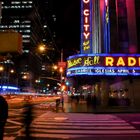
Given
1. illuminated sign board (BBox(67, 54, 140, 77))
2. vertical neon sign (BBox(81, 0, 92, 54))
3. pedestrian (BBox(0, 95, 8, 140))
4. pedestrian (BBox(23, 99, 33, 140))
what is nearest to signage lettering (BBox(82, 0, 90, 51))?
vertical neon sign (BBox(81, 0, 92, 54))

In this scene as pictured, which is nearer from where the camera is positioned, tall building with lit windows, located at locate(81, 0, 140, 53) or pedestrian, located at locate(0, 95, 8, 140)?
pedestrian, located at locate(0, 95, 8, 140)

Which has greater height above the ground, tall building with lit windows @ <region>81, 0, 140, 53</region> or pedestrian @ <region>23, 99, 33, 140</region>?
tall building with lit windows @ <region>81, 0, 140, 53</region>

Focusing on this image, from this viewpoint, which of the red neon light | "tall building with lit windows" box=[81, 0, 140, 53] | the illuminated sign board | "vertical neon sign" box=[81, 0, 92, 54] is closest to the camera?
the illuminated sign board

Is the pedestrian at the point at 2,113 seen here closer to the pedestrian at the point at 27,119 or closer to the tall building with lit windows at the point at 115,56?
the pedestrian at the point at 27,119

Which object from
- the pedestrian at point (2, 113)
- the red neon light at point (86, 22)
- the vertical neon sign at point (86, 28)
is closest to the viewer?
the pedestrian at point (2, 113)

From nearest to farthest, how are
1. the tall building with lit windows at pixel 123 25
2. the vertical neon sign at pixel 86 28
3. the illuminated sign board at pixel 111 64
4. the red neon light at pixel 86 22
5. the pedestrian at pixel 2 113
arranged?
the pedestrian at pixel 2 113
the illuminated sign board at pixel 111 64
the tall building with lit windows at pixel 123 25
the red neon light at pixel 86 22
the vertical neon sign at pixel 86 28

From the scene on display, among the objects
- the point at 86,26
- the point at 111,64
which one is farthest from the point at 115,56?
the point at 86,26

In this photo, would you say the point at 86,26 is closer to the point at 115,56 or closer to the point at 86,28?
the point at 86,28

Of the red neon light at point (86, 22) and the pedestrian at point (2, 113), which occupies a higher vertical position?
the red neon light at point (86, 22)

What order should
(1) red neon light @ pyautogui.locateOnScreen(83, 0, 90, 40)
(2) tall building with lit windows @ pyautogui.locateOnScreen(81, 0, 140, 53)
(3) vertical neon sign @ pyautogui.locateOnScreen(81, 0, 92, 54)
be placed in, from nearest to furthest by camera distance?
1. (2) tall building with lit windows @ pyautogui.locateOnScreen(81, 0, 140, 53)
2. (1) red neon light @ pyautogui.locateOnScreen(83, 0, 90, 40)
3. (3) vertical neon sign @ pyautogui.locateOnScreen(81, 0, 92, 54)

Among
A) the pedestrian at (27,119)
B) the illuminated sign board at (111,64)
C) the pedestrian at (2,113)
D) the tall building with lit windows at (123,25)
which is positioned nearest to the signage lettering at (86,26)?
the tall building with lit windows at (123,25)

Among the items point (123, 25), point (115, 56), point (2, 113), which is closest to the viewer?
point (2, 113)

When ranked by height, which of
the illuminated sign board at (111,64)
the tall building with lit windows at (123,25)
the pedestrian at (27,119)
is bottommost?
the pedestrian at (27,119)

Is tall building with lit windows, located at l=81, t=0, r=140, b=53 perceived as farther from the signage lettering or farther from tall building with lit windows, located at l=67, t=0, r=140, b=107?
the signage lettering
